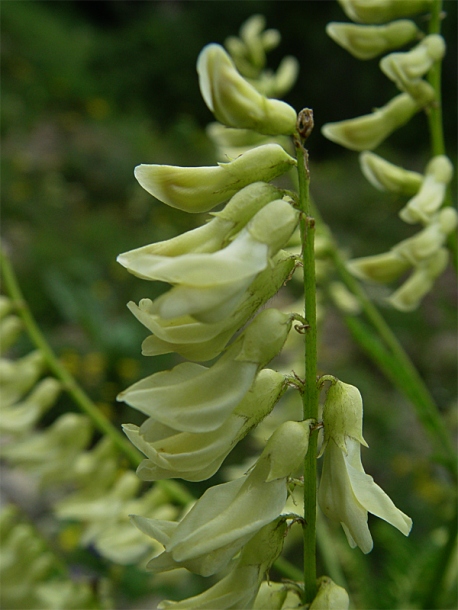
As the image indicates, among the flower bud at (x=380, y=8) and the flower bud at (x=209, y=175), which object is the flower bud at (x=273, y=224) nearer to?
the flower bud at (x=209, y=175)

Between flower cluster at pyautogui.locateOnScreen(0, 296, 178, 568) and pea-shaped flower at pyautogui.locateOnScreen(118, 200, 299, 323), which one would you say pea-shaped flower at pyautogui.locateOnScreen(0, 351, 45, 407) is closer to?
flower cluster at pyautogui.locateOnScreen(0, 296, 178, 568)

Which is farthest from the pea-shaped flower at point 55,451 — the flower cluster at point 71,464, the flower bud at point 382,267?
the flower bud at point 382,267

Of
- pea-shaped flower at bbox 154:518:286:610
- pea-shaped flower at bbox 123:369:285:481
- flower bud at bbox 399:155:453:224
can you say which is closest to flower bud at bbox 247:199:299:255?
pea-shaped flower at bbox 123:369:285:481

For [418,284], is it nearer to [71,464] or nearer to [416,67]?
[416,67]

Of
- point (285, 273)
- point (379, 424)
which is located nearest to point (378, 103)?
point (379, 424)

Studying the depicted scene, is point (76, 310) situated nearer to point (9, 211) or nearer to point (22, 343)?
point (22, 343)
